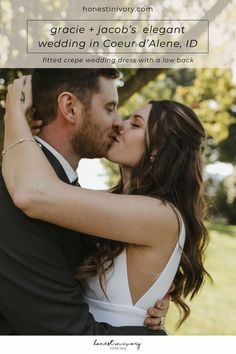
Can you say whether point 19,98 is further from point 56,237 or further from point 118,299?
point 118,299

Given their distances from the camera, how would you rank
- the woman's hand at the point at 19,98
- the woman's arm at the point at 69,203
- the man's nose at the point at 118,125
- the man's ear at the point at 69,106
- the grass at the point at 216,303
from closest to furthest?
the woman's arm at the point at 69,203, the woman's hand at the point at 19,98, the man's ear at the point at 69,106, the man's nose at the point at 118,125, the grass at the point at 216,303

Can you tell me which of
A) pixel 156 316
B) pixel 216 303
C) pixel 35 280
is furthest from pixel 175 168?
pixel 216 303

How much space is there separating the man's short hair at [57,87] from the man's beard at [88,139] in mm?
79

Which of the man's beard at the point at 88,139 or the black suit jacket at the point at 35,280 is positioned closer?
the black suit jacket at the point at 35,280

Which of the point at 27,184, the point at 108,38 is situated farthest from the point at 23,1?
the point at 27,184

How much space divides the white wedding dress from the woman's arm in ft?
0.47

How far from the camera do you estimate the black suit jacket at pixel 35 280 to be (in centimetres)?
174

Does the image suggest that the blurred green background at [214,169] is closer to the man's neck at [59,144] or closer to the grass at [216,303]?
the grass at [216,303]

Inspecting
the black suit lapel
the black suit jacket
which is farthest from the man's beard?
the black suit jacket

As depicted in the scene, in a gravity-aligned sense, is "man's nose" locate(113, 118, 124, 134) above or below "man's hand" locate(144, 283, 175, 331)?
above

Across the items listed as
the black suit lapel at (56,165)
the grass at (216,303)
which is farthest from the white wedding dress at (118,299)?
the grass at (216,303)

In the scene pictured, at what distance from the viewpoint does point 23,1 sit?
100 inches

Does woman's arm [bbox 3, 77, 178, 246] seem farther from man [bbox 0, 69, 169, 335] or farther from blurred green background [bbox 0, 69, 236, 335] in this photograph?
blurred green background [bbox 0, 69, 236, 335]

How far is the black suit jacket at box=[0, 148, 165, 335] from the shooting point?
1739mm
